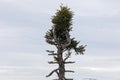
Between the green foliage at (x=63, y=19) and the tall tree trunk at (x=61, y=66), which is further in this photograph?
the green foliage at (x=63, y=19)

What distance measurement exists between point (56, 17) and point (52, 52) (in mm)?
5511

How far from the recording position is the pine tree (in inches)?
2299

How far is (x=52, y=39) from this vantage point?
60781 mm

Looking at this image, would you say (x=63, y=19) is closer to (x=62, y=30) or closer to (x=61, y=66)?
(x=62, y=30)

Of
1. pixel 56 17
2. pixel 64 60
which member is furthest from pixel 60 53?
pixel 56 17

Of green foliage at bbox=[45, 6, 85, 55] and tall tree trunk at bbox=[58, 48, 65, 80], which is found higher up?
green foliage at bbox=[45, 6, 85, 55]

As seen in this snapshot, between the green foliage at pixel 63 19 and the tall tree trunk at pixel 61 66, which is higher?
the green foliage at pixel 63 19

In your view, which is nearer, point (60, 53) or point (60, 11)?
point (60, 53)

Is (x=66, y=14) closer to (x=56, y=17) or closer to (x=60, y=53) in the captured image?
(x=56, y=17)

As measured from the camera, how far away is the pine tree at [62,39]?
5841cm

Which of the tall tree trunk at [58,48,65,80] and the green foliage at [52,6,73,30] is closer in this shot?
the tall tree trunk at [58,48,65,80]

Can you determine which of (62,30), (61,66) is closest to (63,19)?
(62,30)

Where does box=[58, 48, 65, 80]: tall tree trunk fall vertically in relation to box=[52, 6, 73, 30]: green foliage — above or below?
below

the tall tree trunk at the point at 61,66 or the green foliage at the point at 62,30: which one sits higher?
the green foliage at the point at 62,30
